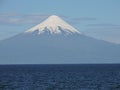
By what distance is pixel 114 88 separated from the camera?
60.2 metres

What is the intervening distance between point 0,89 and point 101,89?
10.3 m

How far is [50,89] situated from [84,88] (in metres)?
3.76

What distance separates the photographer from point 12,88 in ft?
202

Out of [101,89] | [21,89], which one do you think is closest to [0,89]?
[21,89]

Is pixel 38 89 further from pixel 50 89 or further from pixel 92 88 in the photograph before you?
pixel 92 88

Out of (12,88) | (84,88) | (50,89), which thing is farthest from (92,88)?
(12,88)

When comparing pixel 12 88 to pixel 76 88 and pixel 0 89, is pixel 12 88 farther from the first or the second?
pixel 76 88

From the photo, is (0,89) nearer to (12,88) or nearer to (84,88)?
(12,88)

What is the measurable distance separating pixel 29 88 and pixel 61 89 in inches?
160

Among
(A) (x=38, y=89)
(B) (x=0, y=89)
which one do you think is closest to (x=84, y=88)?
(A) (x=38, y=89)

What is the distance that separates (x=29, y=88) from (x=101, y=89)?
7.72 meters

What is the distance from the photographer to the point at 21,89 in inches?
2359

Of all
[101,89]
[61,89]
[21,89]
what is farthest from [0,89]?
[101,89]

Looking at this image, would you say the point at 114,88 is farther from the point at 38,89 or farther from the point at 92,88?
the point at 38,89
